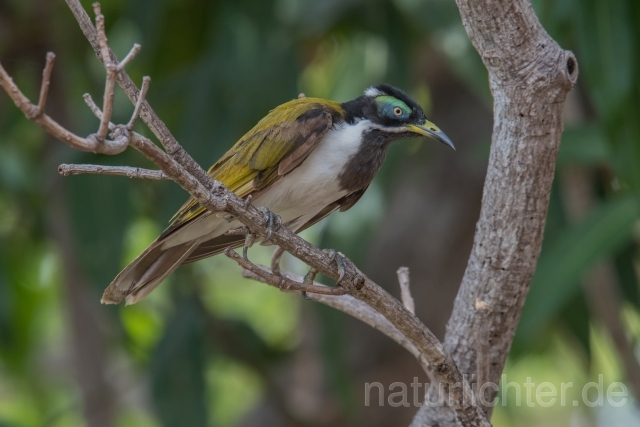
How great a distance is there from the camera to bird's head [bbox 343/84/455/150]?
145 inches

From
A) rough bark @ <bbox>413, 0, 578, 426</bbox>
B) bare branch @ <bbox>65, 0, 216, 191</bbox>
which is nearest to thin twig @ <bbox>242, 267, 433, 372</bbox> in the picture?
rough bark @ <bbox>413, 0, 578, 426</bbox>

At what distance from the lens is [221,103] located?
5.65 metres

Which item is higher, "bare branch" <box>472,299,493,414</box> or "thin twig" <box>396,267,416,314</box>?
"thin twig" <box>396,267,416,314</box>

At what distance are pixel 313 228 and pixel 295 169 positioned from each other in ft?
8.04

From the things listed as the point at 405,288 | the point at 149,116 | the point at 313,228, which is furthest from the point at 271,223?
the point at 313,228

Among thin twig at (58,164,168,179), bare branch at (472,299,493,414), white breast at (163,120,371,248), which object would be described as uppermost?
white breast at (163,120,371,248)

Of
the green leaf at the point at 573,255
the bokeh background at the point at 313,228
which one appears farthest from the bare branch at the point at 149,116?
the green leaf at the point at 573,255

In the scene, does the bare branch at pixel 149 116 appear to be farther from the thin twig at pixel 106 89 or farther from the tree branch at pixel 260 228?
the thin twig at pixel 106 89

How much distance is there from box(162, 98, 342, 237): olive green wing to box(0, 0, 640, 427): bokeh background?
1.43 meters

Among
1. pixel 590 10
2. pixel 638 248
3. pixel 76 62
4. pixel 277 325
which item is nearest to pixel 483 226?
pixel 590 10

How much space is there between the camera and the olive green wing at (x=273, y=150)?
3.36m

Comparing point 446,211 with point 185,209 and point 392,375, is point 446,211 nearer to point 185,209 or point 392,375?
point 392,375

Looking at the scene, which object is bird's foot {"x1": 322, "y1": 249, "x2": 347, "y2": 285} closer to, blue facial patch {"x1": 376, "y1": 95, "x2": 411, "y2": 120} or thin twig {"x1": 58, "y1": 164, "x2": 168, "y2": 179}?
thin twig {"x1": 58, "y1": 164, "x2": 168, "y2": 179}

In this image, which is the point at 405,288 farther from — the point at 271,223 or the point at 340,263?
the point at 271,223
